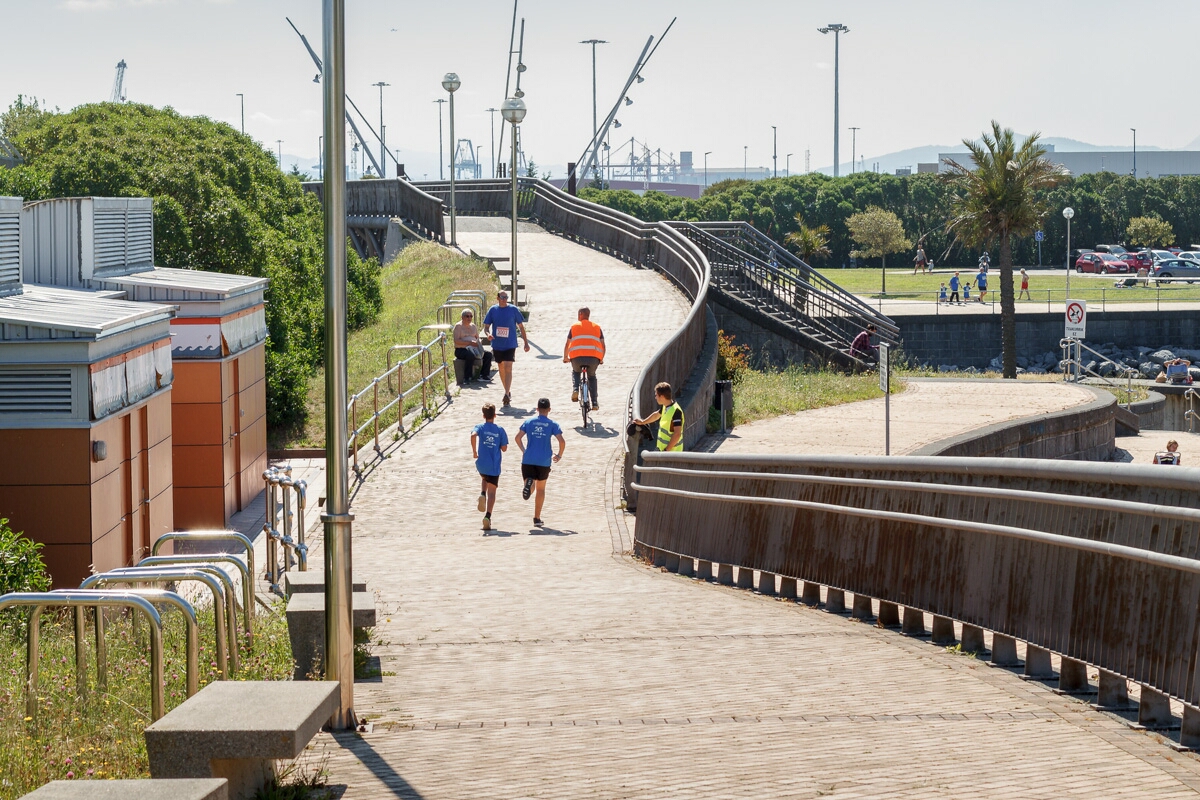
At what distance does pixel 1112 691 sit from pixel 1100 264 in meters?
71.7

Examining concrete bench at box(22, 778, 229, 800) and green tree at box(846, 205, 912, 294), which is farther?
green tree at box(846, 205, 912, 294)

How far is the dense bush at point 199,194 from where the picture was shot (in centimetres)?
2662

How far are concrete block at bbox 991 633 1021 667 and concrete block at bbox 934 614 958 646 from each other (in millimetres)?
653

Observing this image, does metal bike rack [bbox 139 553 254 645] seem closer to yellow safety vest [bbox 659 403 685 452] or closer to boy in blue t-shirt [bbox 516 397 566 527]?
boy in blue t-shirt [bbox 516 397 566 527]

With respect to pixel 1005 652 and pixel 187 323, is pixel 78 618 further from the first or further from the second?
pixel 187 323

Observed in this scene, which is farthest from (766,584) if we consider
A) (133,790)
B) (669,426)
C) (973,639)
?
(133,790)

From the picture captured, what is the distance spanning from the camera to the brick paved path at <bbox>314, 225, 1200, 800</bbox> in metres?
5.24

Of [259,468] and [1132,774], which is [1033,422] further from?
[1132,774]

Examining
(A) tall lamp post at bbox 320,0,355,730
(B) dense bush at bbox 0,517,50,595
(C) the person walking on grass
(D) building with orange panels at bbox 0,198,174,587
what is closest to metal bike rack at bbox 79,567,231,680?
(A) tall lamp post at bbox 320,0,355,730

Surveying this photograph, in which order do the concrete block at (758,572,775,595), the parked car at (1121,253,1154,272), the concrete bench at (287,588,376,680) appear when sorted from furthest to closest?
1. the parked car at (1121,253,1154,272)
2. the concrete block at (758,572,775,595)
3. the concrete bench at (287,588,376,680)

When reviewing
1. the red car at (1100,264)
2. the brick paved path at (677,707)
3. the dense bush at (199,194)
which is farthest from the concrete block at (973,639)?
the red car at (1100,264)

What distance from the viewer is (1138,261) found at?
72.8 metres

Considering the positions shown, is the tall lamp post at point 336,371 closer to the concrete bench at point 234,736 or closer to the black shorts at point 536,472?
the concrete bench at point 234,736

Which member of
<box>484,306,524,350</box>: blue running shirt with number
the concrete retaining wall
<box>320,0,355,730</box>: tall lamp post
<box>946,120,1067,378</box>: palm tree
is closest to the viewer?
<box>320,0,355,730</box>: tall lamp post
